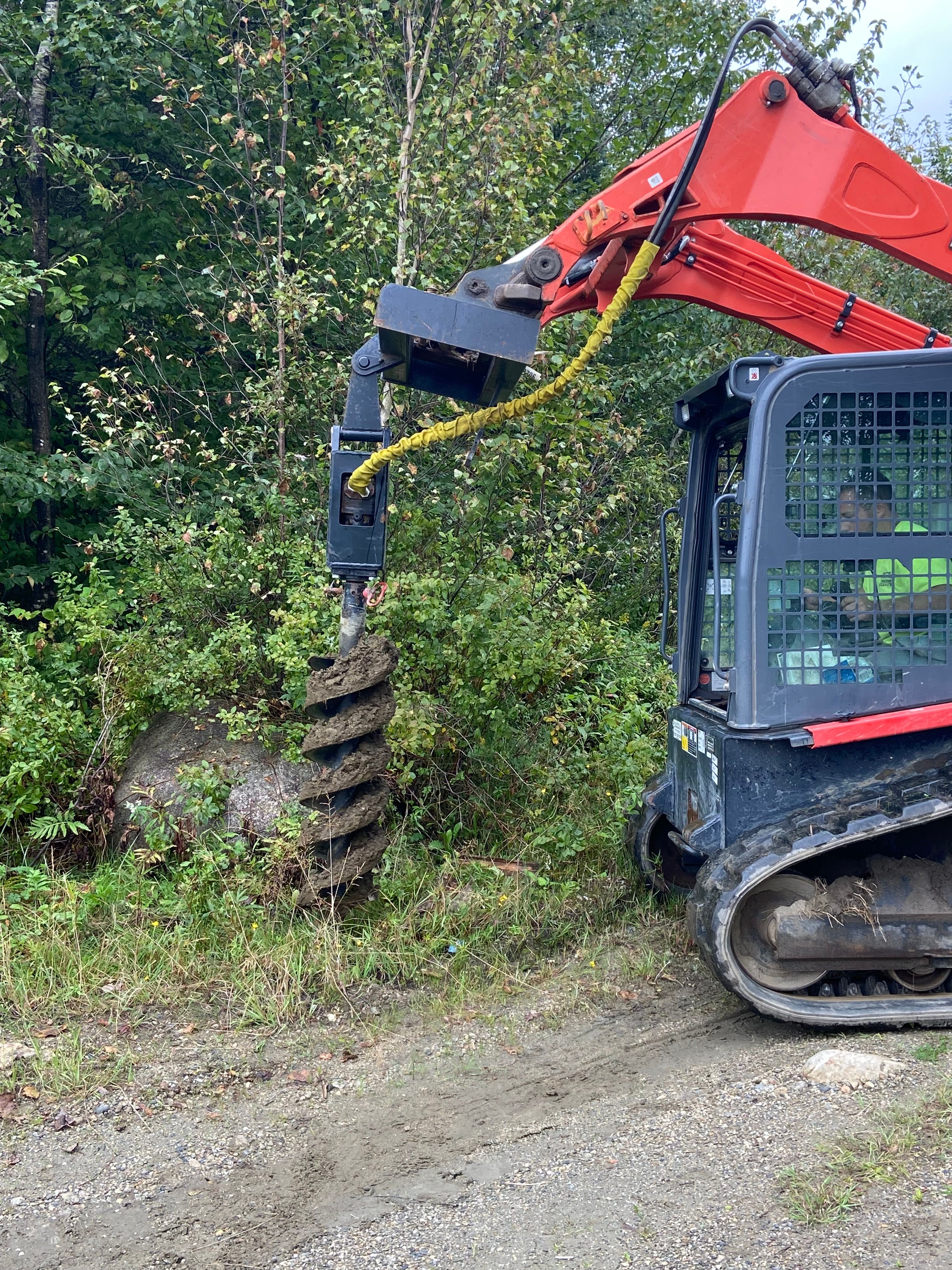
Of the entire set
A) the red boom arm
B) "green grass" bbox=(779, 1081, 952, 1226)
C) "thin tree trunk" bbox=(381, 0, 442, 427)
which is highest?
"thin tree trunk" bbox=(381, 0, 442, 427)

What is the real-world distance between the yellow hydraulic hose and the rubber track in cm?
191

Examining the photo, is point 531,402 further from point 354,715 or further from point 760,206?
point 354,715

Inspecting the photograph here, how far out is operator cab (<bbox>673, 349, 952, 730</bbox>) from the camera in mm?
4246

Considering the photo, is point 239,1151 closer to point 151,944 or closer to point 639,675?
point 151,944

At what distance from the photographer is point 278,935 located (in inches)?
184

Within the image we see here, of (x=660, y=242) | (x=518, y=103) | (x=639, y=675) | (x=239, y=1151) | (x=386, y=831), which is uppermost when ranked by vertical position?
(x=518, y=103)

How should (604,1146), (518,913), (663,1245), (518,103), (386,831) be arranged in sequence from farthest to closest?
1. (518,103)
2. (386,831)
3. (518,913)
4. (604,1146)
5. (663,1245)

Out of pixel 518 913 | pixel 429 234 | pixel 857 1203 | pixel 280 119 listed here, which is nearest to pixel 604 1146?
pixel 857 1203

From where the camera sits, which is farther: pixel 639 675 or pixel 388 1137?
pixel 639 675

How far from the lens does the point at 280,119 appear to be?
7715mm

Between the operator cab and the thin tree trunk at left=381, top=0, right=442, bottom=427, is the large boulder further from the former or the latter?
the operator cab

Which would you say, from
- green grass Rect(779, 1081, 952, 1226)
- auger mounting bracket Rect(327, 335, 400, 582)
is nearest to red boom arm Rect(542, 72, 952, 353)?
auger mounting bracket Rect(327, 335, 400, 582)

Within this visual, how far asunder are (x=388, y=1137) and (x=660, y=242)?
350 centimetres

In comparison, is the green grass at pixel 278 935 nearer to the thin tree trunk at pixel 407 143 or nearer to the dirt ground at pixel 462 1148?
the dirt ground at pixel 462 1148
